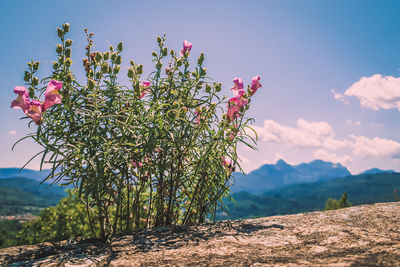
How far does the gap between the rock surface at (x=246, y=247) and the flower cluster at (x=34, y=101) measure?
1085mm

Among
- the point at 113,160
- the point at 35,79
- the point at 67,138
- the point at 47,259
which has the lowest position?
the point at 47,259

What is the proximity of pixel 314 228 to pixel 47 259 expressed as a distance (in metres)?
2.10

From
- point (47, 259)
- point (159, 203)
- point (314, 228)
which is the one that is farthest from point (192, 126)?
point (47, 259)

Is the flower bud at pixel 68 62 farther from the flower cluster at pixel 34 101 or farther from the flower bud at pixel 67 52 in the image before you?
the flower cluster at pixel 34 101

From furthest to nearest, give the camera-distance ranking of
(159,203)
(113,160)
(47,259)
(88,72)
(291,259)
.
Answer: (159,203), (88,72), (113,160), (47,259), (291,259)

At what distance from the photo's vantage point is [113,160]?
2.40 metres

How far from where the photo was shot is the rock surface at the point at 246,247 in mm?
1778

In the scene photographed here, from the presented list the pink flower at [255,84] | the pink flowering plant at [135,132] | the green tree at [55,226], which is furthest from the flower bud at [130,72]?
the green tree at [55,226]

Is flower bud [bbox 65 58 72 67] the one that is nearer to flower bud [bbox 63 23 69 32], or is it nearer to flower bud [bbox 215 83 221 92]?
flower bud [bbox 63 23 69 32]

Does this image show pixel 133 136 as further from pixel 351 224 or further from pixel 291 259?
pixel 351 224

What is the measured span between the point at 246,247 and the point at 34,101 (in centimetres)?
188

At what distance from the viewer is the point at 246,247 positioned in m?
2.12

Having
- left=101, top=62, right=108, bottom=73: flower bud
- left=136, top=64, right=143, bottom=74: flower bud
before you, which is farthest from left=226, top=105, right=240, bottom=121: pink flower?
left=101, top=62, right=108, bottom=73: flower bud

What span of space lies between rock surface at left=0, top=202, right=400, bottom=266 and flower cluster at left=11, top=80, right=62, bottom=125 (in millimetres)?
→ 1085
